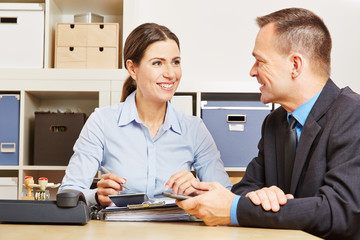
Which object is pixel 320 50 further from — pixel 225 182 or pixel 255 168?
pixel 225 182

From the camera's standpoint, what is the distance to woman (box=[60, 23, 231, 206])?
1.78 metres

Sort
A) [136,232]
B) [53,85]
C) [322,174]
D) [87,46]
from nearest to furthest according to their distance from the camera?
[136,232], [322,174], [53,85], [87,46]

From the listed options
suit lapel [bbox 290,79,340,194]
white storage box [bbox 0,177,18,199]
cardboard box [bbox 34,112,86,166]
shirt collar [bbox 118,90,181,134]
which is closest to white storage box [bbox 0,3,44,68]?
cardboard box [bbox 34,112,86,166]

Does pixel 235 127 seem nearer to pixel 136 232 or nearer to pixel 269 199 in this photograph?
pixel 269 199

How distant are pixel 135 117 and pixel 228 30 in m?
1.30

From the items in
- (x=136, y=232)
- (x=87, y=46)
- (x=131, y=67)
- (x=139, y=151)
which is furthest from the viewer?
(x=87, y=46)

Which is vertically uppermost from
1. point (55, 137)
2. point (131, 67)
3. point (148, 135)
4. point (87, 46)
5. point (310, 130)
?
point (87, 46)

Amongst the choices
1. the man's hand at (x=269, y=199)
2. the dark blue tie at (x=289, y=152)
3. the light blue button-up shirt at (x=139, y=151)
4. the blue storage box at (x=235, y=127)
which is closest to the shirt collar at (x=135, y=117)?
the light blue button-up shirt at (x=139, y=151)

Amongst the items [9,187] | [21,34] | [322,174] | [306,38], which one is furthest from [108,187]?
[21,34]

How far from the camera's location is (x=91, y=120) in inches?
72.6

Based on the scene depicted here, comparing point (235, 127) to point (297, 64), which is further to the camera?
point (235, 127)

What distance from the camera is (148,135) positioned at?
186 centimetres

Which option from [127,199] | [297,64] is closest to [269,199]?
[127,199]

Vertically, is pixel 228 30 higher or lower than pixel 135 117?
higher
